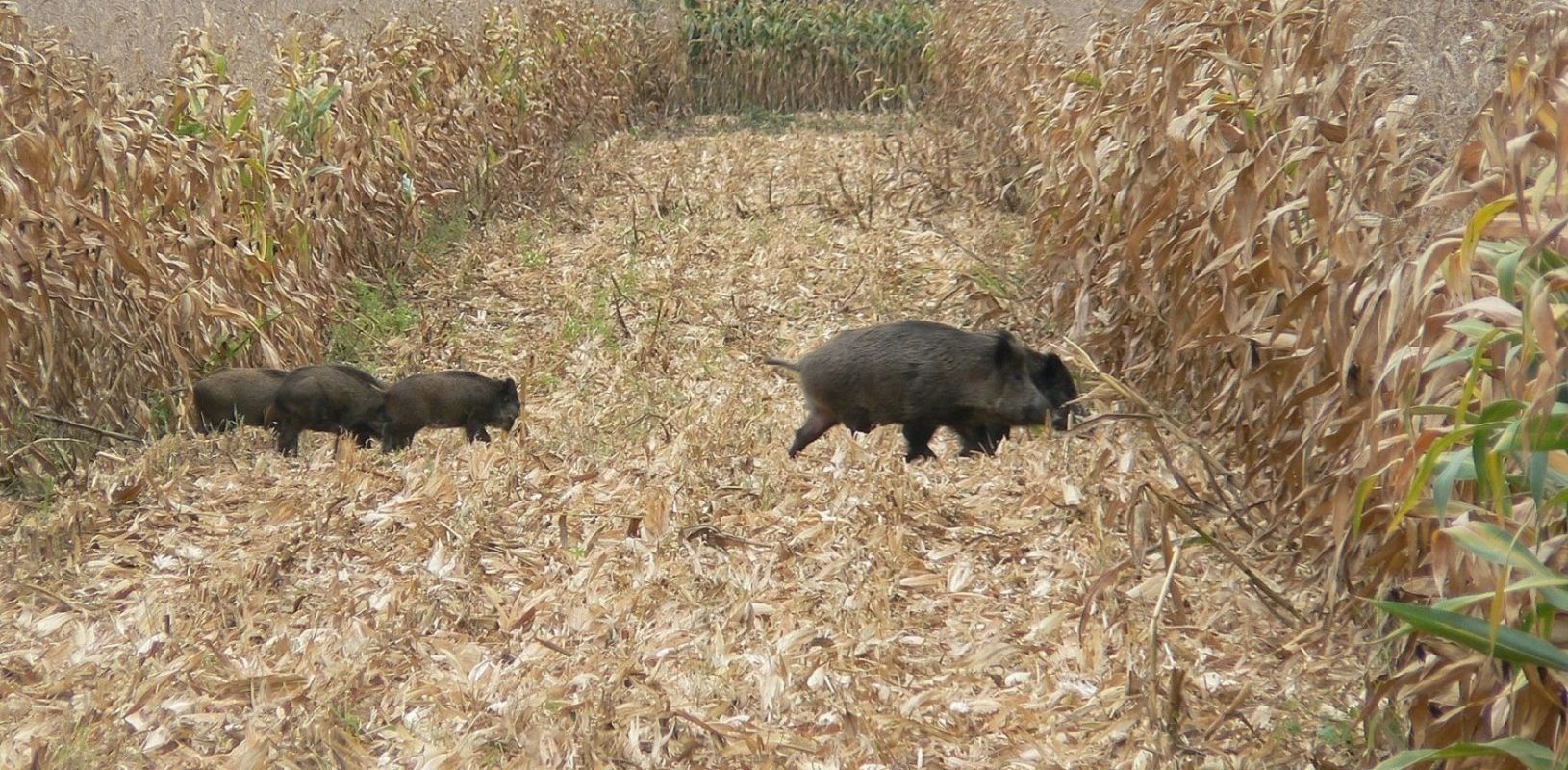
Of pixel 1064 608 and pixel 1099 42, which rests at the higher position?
pixel 1099 42

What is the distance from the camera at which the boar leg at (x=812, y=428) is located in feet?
18.6

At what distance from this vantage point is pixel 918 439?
18.5ft

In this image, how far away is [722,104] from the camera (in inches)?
703

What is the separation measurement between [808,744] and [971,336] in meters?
2.19

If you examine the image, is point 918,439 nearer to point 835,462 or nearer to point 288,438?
point 835,462

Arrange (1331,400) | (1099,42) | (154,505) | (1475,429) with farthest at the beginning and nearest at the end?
(1099,42) → (154,505) → (1331,400) → (1475,429)

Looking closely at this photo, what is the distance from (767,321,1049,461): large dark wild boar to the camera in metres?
5.31

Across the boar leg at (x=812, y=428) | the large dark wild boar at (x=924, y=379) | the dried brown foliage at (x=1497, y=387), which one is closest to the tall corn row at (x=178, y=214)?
the boar leg at (x=812, y=428)

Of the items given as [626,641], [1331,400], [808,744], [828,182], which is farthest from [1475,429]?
[828,182]

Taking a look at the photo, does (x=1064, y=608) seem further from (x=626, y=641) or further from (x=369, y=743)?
(x=369, y=743)

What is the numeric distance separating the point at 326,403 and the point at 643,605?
7.29 feet

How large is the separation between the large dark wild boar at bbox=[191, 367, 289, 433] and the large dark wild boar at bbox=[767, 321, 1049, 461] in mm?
2386

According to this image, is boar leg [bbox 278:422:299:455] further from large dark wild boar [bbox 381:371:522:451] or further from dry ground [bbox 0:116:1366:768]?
large dark wild boar [bbox 381:371:522:451]

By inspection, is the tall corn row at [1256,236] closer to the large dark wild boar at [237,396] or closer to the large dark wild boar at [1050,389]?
the large dark wild boar at [1050,389]
